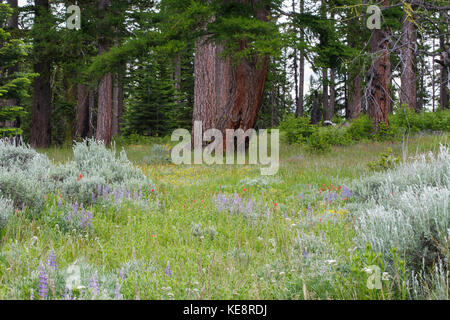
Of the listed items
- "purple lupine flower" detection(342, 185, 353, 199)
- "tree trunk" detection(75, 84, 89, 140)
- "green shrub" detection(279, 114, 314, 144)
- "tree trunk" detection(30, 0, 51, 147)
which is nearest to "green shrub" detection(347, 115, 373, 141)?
"green shrub" detection(279, 114, 314, 144)

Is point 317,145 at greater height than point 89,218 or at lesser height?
greater

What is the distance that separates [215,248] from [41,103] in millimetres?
16690

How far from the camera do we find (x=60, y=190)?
5117 millimetres

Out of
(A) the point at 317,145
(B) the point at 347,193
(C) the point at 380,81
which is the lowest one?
(B) the point at 347,193

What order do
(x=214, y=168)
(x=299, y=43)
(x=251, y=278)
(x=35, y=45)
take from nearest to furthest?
(x=251, y=278) < (x=299, y=43) < (x=214, y=168) < (x=35, y=45)

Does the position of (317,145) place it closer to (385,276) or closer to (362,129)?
(362,129)

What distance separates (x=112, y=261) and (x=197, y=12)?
23.0 ft

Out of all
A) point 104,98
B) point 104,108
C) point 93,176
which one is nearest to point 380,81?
point 93,176

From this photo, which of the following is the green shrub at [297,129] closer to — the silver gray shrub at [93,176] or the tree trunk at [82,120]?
the silver gray shrub at [93,176]

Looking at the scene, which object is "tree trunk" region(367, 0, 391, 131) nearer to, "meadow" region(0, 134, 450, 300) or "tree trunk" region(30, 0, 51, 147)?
"meadow" region(0, 134, 450, 300)

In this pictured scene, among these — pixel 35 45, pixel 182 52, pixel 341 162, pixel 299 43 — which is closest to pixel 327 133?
pixel 341 162

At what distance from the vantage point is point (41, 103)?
Result: 1692cm

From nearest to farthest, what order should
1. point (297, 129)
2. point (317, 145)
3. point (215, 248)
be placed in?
1. point (215, 248)
2. point (317, 145)
3. point (297, 129)
